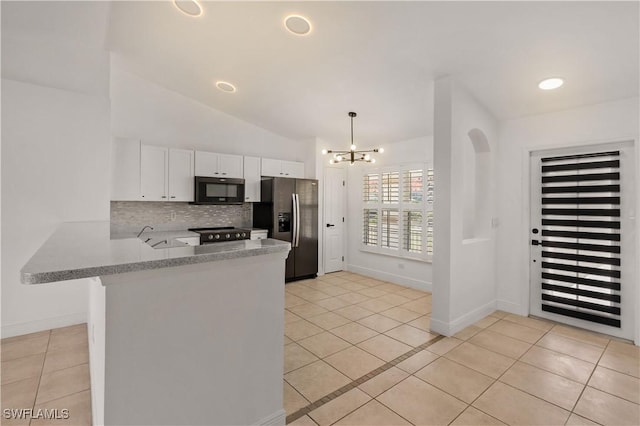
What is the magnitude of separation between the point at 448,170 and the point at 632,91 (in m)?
1.91

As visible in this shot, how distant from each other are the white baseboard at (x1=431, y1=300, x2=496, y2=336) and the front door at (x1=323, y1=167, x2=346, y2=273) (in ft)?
9.53

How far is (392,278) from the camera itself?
539 cm

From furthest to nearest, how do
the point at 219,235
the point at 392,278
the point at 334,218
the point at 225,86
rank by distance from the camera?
the point at 334,218, the point at 392,278, the point at 219,235, the point at 225,86

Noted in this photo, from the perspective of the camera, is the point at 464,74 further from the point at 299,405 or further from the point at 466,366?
the point at 299,405

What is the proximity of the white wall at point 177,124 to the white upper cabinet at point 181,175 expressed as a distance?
37cm

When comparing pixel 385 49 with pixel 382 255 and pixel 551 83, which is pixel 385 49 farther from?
pixel 382 255

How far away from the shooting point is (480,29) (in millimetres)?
2400

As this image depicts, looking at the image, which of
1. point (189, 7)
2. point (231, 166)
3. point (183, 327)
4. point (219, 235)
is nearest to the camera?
point (183, 327)

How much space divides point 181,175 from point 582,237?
5.27 m

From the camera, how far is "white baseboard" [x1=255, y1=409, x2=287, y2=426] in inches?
69.4

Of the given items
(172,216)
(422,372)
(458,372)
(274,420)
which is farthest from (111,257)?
(172,216)

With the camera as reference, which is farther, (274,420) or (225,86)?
(225,86)

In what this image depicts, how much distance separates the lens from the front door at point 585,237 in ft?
10.4

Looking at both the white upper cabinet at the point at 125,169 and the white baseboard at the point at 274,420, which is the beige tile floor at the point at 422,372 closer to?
the white baseboard at the point at 274,420
